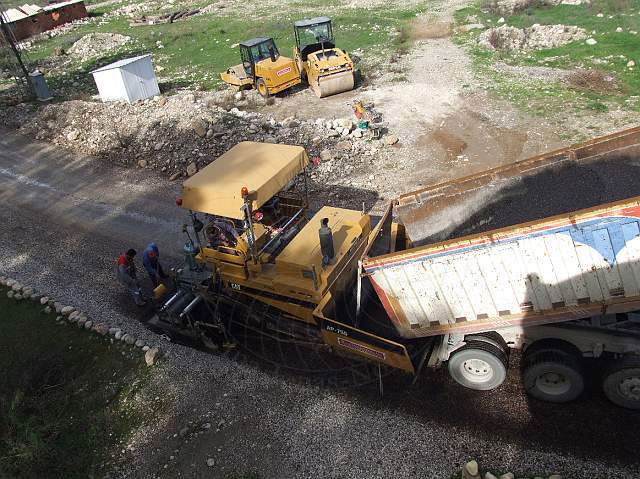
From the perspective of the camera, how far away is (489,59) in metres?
20.6

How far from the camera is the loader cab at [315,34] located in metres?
19.5

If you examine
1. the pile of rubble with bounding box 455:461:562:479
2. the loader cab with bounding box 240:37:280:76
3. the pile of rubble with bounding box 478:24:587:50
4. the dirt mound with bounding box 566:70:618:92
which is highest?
the loader cab with bounding box 240:37:280:76

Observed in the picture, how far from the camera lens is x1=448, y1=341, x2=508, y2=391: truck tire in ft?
21.2

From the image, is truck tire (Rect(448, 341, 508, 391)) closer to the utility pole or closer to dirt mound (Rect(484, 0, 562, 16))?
the utility pole

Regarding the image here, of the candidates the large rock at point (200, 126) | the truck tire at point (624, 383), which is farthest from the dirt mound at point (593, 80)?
the truck tire at point (624, 383)

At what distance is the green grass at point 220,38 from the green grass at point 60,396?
16139 mm

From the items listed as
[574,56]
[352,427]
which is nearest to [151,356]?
[352,427]

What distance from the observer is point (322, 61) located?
18.9m

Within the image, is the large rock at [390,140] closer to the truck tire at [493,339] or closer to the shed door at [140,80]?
the truck tire at [493,339]

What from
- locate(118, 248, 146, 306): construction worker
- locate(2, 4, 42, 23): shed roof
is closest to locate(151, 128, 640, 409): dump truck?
locate(118, 248, 146, 306): construction worker

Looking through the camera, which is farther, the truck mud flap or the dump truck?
the truck mud flap

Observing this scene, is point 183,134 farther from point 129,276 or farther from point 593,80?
point 593,80

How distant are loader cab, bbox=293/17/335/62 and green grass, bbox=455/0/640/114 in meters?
6.36

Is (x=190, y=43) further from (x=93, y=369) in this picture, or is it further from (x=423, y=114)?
(x=93, y=369)
